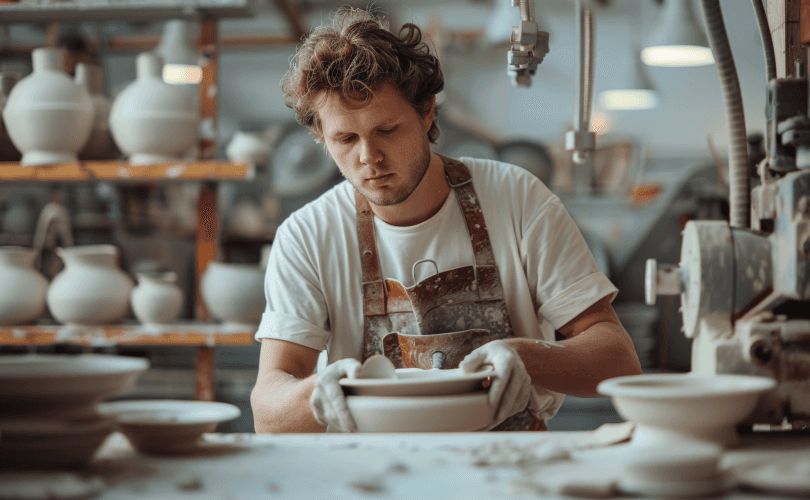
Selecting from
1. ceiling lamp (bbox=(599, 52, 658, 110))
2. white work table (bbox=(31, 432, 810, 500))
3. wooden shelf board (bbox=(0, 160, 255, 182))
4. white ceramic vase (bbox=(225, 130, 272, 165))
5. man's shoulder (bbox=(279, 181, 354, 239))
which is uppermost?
ceiling lamp (bbox=(599, 52, 658, 110))

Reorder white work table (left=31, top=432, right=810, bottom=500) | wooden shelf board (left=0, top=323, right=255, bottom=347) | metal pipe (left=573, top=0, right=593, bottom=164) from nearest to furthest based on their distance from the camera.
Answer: white work table (left=31, top=432, right=810, bottom=500) < metal pipe (left=573, top=0, right=593, bottom=164) < wooden shelf board (left=0, top=323, right=255, bottom=347)

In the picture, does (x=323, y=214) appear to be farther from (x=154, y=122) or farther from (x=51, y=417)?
(x=154, y=122)

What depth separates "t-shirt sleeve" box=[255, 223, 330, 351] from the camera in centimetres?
161

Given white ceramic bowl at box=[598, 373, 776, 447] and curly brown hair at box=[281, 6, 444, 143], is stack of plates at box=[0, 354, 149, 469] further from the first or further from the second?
curly brown hair at box=[281, 6, 444, 143]

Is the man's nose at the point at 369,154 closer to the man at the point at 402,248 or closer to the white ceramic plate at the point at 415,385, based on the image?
the man at the point at 402,248

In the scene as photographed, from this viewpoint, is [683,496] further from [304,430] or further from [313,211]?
[313,211]

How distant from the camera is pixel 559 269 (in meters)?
1.65

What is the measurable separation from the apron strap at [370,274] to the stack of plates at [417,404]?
2.24 feet

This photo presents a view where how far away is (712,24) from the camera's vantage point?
1092mm

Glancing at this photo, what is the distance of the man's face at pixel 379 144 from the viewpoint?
163 cm

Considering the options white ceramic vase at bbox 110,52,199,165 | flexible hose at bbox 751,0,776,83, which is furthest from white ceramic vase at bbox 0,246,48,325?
flexible hose at bbox 751,0,776,83

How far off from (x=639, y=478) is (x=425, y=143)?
1192mm

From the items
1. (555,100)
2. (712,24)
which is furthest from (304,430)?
(555,100)

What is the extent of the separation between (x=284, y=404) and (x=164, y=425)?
56 cm
